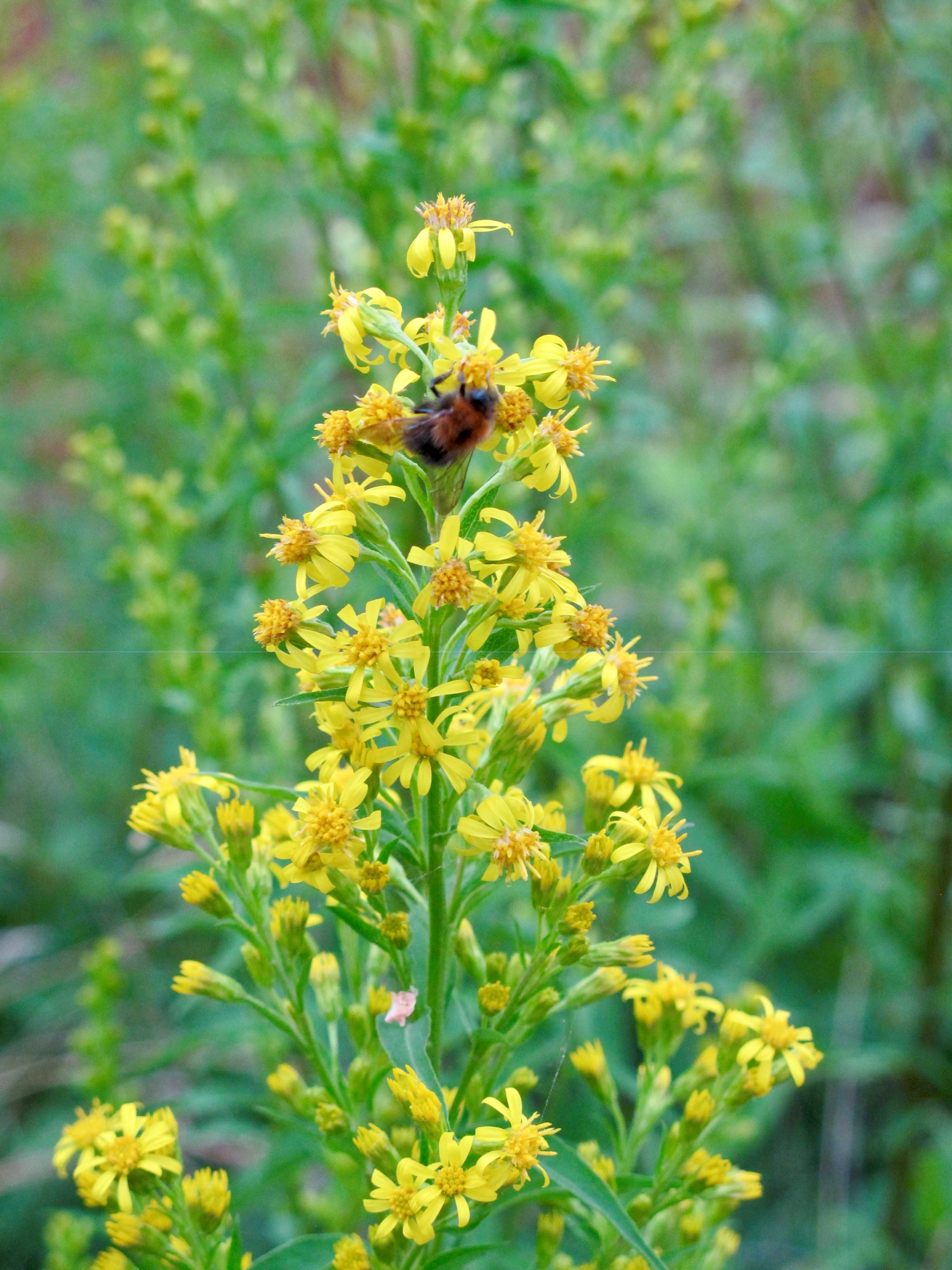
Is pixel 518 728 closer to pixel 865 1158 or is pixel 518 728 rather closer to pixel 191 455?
pixel 865 1158

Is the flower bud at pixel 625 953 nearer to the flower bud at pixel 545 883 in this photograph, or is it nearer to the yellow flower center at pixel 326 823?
the flower bud at pixel 545 883

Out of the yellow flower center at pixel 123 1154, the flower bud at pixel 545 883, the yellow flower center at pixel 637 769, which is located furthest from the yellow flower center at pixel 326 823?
the yellow flower center at pixel 123 1154

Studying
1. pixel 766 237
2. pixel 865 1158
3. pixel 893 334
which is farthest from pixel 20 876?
pixel 766 237

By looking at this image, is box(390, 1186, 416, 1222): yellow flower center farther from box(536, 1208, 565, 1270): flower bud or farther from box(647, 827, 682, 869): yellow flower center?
box(647, 827, 682, 869): yellow flower center

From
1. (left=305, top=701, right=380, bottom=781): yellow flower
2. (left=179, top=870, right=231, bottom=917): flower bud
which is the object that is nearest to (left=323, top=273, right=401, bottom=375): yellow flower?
(left=305, top=701, right=380, bottom=781): yellow flower

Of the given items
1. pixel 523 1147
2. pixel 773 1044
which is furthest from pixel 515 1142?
pixel 773 1044
